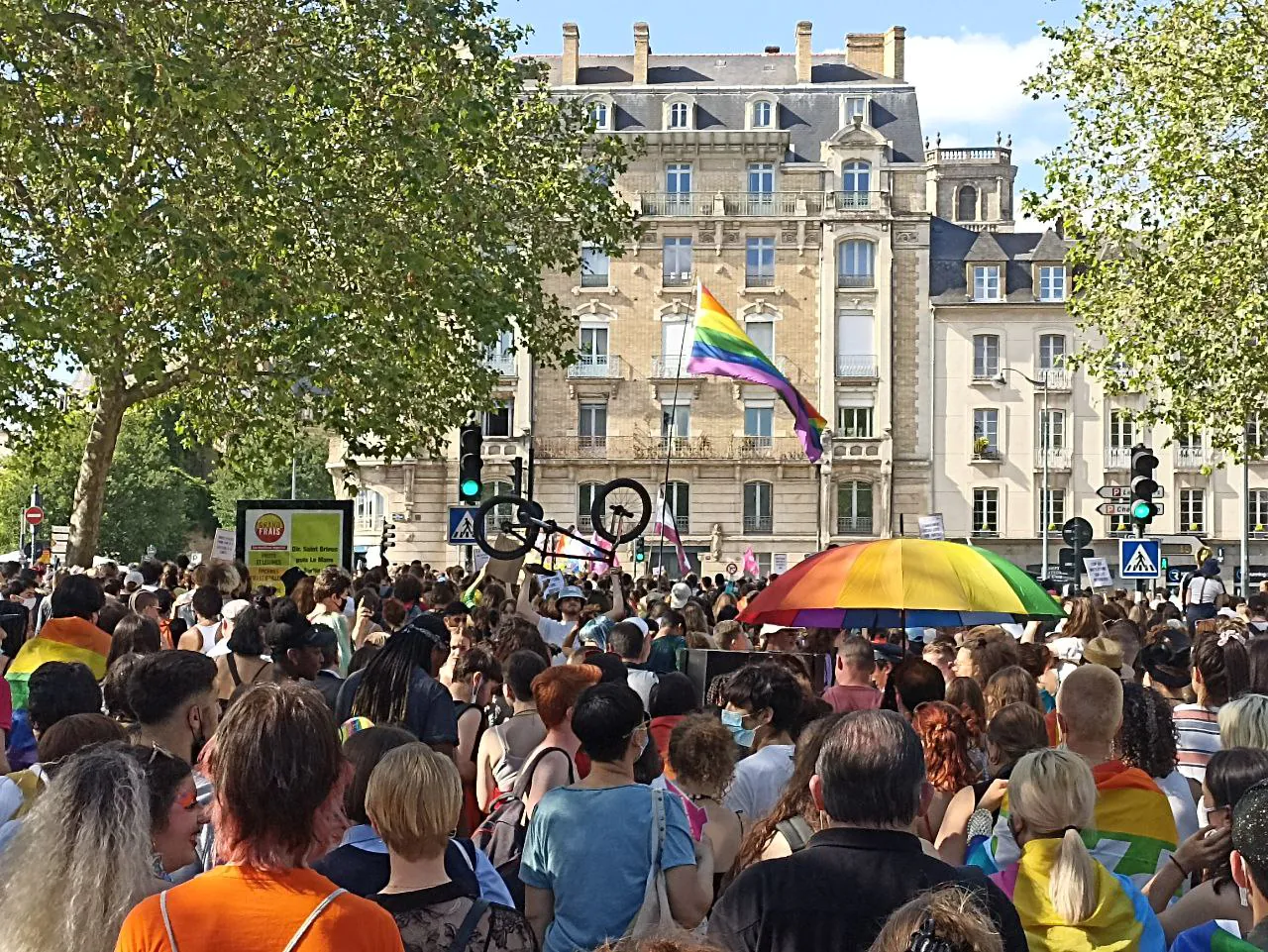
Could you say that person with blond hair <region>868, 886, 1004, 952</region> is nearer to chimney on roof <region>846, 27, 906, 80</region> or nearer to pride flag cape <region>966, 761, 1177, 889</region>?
pride flag cape <region>966, 761, 1177, 889</region>

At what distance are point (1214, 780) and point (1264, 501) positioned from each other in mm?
58554

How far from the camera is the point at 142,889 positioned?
3.49m

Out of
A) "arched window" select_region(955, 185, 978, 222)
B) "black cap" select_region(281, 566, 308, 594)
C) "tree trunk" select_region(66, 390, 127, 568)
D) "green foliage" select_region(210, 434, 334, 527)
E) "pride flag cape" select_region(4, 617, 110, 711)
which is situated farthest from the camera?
"arched window" select_region(955, 185, 978, 222)

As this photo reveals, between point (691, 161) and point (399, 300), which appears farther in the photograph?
point (691, 161)

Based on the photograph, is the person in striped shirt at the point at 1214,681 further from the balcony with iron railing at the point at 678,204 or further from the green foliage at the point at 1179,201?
the balcony with iron railing at the point at 678,204

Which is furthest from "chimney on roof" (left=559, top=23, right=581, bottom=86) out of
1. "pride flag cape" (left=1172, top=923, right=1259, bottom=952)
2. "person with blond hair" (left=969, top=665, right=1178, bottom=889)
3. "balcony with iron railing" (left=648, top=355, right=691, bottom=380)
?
"pride flag cape" (left=1172, top=923, right=1259, bottom=952)

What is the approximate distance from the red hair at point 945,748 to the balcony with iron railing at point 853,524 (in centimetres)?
5371

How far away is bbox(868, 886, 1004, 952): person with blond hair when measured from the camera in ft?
8.92

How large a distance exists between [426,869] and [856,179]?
58265 millimetres

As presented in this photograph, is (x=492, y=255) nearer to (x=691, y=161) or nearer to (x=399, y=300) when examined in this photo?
(x=399, y=300)

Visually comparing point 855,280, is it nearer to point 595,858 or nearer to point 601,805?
point 601,805

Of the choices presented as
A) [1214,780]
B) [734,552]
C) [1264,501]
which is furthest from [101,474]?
[1264,501]

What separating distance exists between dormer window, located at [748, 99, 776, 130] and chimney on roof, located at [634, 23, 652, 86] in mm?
4253

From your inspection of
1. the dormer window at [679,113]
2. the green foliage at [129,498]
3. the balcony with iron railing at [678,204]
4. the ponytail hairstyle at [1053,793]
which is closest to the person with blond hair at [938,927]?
the ponytail hairstyle at [1053,793]
